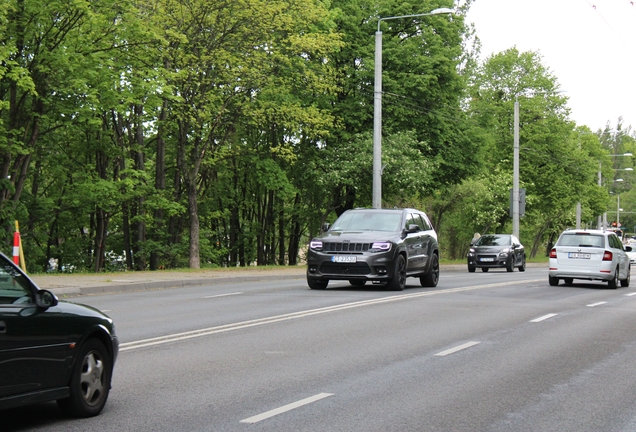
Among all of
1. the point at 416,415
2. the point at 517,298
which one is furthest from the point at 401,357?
the point at 517,298

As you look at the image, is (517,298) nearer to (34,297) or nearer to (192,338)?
(192,338)

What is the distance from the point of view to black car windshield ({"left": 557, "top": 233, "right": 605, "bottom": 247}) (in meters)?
25.2

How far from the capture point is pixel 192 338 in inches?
460

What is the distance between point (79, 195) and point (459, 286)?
16.7 m

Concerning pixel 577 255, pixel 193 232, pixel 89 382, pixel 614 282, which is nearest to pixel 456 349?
pixel 89 382

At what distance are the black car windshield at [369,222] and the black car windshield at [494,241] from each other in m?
20.6

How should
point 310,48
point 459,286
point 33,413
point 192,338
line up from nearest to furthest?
1. point 33,413
2. point 192,338
3. point 459,286
4. point 310,48

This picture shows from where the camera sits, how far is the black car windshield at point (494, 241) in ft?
137

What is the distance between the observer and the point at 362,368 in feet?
30.9

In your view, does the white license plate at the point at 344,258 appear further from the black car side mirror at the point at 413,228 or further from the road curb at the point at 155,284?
the road curb at the point at 155,284

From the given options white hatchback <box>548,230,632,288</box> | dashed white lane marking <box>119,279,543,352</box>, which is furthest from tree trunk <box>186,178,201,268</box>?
dashed white lane marking <box>119,279,543,352</box>

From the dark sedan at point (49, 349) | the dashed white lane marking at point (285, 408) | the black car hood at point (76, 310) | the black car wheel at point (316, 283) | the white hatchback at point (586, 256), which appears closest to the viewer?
the dark sedan at point (49, 349)

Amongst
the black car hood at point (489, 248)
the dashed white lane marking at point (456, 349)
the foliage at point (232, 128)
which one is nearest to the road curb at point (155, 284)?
the foliage at point (232, 128)

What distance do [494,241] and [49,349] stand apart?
36.8 meters
